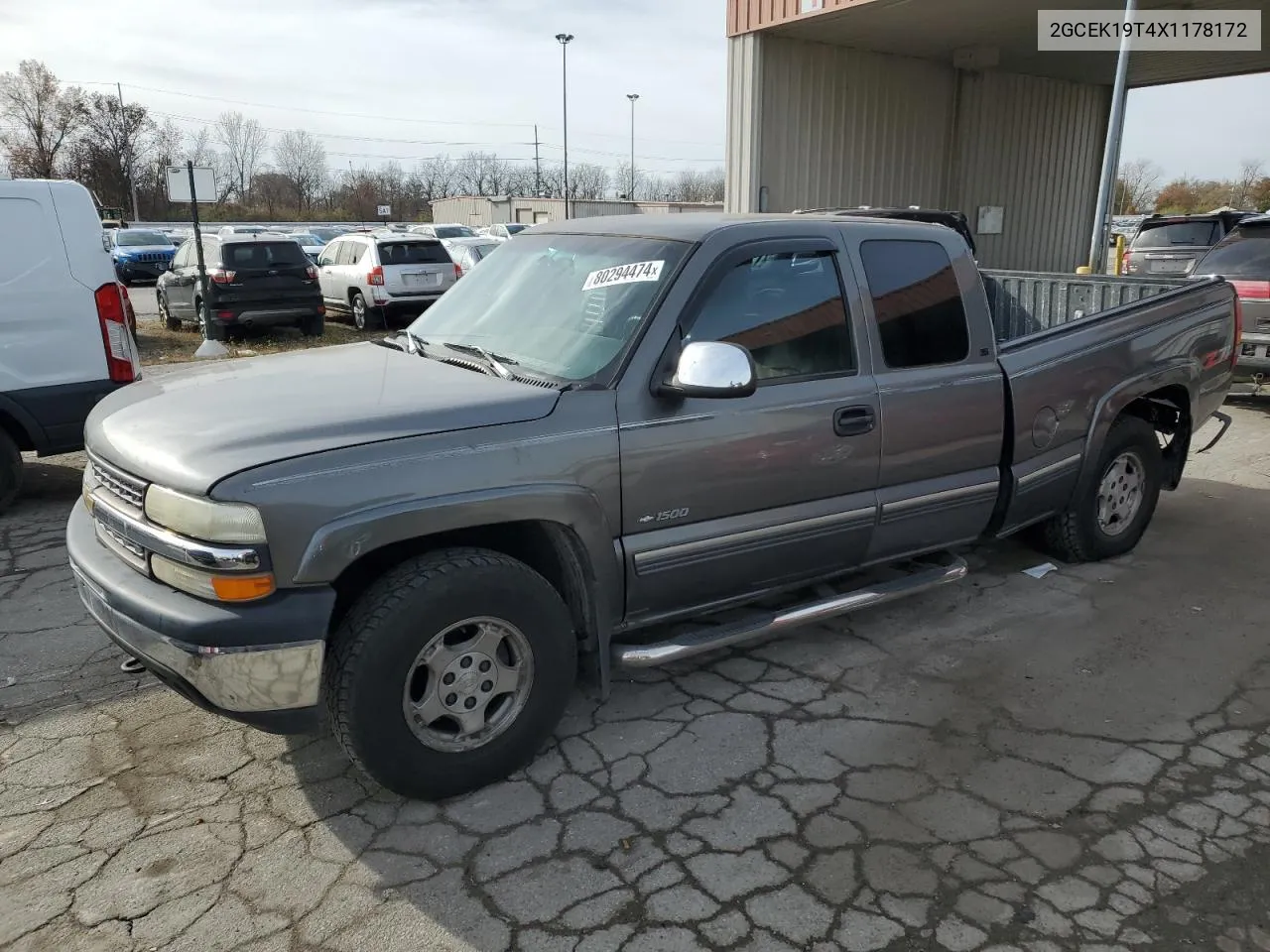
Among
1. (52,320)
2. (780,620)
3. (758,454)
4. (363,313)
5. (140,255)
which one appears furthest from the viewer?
(140,255)

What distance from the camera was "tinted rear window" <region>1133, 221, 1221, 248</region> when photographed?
13684 mm

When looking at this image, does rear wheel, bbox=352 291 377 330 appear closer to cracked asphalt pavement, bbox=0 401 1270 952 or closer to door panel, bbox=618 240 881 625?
cracked asphalt pavement, bbox=0 401 1270 952

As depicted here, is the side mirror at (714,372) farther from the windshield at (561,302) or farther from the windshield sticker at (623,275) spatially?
the windshield sticker at (623,275)

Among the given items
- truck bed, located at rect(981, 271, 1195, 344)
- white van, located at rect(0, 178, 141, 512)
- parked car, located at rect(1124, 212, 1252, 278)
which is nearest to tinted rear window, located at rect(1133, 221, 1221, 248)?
parked car, located at rect(1124, 212, 1252, 278)

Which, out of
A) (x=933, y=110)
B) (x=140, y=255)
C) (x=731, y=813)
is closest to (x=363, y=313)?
(x=933, y=110)

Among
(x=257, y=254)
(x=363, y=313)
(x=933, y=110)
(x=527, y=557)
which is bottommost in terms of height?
(x=363, y=313)

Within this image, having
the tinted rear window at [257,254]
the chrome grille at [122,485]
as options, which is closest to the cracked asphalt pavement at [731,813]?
the chrome grille at [122,485]

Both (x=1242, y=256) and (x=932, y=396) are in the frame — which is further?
(x=1242, y=256)

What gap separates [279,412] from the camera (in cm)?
297

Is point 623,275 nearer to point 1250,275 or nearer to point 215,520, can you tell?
point 215,520

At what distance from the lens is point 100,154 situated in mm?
56500

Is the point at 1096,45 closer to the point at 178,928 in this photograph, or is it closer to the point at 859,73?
the point at 859,73

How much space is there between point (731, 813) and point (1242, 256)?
9047 millimetres

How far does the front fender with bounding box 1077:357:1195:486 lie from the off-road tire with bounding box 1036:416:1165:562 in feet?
0.23
